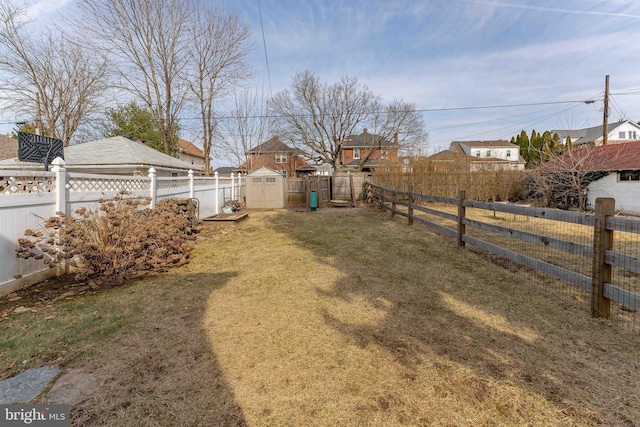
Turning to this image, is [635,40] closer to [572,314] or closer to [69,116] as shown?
[572,314]

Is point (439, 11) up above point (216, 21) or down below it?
below

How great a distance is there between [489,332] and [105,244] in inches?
197

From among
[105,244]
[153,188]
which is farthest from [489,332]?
[153,188]

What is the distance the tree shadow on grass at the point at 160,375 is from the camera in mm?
1743

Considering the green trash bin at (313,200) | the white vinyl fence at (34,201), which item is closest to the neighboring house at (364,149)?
the green trash bin at (313,200)

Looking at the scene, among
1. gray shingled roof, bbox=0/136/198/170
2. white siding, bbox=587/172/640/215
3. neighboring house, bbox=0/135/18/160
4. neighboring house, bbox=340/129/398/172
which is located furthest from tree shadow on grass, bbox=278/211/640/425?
neighboring house, bbox=340/129/398/172

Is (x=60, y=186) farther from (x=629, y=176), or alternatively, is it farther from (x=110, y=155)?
(x=629, y=176)

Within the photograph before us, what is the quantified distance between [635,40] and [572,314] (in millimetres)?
13807

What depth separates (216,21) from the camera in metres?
16.7

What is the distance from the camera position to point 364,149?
3750cm

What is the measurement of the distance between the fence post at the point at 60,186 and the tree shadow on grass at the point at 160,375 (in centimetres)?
196

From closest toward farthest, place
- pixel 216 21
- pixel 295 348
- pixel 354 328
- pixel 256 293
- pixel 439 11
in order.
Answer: pixel 295 348, pixel 354 328, pixel 256 293, pixel 439 11, pixel 216 21

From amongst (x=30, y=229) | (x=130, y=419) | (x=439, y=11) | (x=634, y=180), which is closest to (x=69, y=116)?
(x=30, y=229)

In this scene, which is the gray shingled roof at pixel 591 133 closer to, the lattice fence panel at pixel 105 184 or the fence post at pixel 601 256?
the fence post at pixel 601 256
